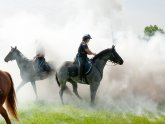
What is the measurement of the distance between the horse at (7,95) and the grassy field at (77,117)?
1673 mm

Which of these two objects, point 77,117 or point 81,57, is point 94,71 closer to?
point 81,57

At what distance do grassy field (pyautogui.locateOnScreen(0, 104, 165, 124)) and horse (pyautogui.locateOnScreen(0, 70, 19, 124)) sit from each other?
5.49 feet

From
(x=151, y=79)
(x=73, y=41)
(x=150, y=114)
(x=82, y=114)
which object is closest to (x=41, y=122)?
(x=82, y=114)

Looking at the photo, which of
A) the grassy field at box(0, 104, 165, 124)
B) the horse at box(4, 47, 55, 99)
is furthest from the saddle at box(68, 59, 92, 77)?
the horse at box(4, 47, 55, 99)

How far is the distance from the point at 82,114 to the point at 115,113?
6.56 feet

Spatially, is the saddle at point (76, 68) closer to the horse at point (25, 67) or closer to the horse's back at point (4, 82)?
the horse at point (25, 67)

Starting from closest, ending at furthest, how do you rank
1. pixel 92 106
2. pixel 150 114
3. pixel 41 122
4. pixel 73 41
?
1. pixel 41 122
2. pixel 150 114
3. pixel 92 106
4. pixel 73 41

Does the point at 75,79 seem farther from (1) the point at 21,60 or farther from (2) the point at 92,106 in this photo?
(1) the point at 21,60

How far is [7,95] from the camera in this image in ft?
58.7

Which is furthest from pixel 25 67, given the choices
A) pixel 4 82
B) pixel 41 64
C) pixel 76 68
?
pixel 4 82

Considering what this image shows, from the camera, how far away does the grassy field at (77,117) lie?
20.5 metres

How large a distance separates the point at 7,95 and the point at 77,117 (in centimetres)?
457

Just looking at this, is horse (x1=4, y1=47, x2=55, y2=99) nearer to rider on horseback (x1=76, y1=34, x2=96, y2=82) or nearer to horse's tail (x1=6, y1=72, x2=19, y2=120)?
rider on horseback (x1=76, y1=34, x2=96, y2=82)

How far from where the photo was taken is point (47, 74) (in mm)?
30078
